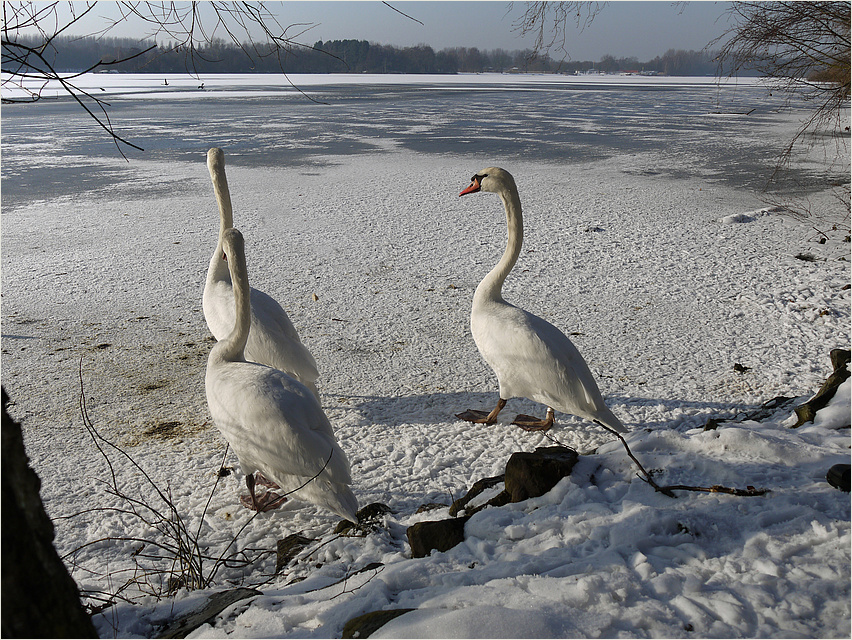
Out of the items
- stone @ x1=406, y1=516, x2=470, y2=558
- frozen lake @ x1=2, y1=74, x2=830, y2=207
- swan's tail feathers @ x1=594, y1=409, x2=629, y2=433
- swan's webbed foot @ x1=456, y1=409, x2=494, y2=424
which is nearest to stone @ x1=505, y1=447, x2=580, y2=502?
stone @ x1=406, y1=516, x2=470, y2=558

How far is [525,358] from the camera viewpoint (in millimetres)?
3254

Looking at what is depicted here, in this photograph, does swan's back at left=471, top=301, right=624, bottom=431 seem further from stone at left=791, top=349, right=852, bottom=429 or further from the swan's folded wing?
the swan's folded wing

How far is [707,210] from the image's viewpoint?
8258 millimetres

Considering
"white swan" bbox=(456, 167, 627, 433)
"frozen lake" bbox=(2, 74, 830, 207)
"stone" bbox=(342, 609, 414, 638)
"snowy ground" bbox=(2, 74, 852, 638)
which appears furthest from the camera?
"frozen lake" bbox=(2, 74, 830, 207)

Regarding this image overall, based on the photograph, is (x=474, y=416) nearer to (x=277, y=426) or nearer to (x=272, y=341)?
(x=272, y=341)

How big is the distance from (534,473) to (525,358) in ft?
2.97

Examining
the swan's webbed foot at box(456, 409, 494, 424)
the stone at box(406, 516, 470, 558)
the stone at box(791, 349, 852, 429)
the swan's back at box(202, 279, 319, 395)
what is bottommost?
the swan's webbed foot at box(456, 409, 494, 424)

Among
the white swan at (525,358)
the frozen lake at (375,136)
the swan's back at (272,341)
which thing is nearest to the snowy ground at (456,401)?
the white swan at (525,358)

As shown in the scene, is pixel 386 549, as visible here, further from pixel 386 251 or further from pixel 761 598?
pixel 386 251

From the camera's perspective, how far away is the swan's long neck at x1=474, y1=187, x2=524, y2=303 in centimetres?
366

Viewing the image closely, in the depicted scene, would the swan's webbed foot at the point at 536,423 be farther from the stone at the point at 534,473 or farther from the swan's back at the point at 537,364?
the stone at the point at 534,473

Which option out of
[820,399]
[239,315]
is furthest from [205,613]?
[820,399]

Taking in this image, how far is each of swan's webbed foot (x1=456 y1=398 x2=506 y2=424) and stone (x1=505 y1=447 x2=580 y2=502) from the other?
38.0 inches

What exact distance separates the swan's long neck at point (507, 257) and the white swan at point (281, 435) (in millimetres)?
1400
